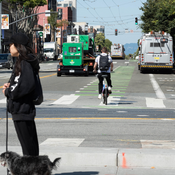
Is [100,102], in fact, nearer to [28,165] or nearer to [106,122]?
[106,122]

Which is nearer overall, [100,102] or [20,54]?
[20,54]

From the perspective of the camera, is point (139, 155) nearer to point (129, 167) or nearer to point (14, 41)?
point (129, 167)

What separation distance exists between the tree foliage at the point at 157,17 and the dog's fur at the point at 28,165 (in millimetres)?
41587

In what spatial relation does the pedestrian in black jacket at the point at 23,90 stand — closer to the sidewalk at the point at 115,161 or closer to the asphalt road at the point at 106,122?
the sidewalk at the point at 115,161

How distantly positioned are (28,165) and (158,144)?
337 centimetres

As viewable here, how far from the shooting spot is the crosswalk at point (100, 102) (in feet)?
44.0

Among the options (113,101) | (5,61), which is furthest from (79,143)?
(5,61)

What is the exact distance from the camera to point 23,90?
4.18 meters

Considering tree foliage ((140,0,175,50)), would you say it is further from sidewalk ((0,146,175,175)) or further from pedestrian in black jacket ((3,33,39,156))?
pedestrian in black jacket ((3,33,39,156))

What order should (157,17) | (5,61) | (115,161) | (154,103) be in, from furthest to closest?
(157,17)
(5,61)
(154,103)
(115,161)

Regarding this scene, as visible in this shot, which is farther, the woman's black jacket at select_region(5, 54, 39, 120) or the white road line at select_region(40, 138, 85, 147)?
the white road line at select_region(40, 138, 85, 147)

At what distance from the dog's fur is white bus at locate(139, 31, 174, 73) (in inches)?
1249

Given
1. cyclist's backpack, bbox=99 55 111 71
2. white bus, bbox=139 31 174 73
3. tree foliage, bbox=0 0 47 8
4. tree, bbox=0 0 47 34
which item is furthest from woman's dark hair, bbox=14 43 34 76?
tree foliage, bbox=0 0 47 8

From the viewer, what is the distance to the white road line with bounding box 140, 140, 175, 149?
6633 mm
